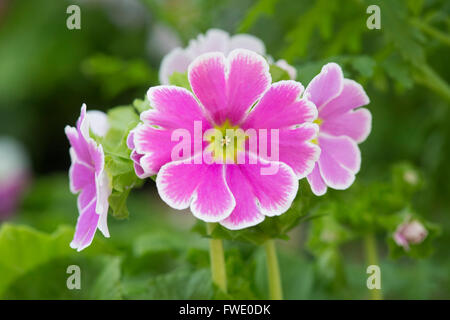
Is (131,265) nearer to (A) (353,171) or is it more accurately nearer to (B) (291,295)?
(B) (291,295)

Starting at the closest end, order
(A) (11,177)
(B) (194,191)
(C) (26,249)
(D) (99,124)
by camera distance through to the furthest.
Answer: (B) (194,191) < (D) (99,124) < (C) (26,249) < (A) (11,177)

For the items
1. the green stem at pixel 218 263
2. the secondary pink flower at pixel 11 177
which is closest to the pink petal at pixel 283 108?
the green stem at pixel 218 263

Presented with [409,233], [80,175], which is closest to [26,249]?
[80,175]

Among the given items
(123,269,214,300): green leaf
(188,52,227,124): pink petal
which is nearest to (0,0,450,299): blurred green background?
(123,269,214,300): green leaf

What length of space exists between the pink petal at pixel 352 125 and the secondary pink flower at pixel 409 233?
0.11 metres

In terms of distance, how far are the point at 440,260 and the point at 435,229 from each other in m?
0.31

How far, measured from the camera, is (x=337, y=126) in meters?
0.54

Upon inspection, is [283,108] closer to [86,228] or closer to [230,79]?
[230,79]

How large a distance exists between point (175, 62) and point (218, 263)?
7.3 inches

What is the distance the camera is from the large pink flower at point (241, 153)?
0.45 m

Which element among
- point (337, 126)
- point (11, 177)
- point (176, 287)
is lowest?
point (176, 287)

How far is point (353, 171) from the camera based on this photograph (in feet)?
1.70

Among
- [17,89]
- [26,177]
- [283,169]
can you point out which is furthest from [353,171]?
[17,89]

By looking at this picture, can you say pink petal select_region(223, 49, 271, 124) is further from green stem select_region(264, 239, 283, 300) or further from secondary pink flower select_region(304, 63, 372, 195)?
green stem select_region(264, 239, 283, 300)
